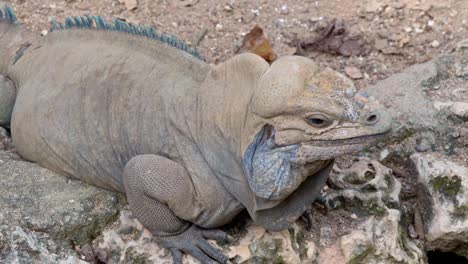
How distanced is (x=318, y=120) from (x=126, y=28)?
1.50 meters

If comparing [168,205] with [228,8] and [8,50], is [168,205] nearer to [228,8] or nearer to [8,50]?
[8,50]

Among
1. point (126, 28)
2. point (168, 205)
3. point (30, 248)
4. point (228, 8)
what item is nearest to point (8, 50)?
point (126, 28)

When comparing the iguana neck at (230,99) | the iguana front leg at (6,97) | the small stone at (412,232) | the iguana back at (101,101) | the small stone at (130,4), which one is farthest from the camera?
the small stone at (130,4)

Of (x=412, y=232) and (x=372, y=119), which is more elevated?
(x=372, y=119)

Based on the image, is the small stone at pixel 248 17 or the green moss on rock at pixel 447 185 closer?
the green moss on rock at pixel 447 185

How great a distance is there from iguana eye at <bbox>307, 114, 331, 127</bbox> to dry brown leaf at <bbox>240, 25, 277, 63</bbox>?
2502 millimetres

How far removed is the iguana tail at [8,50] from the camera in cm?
466

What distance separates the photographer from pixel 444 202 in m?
3.97

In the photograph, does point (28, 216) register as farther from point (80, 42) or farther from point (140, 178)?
point (80, 42)

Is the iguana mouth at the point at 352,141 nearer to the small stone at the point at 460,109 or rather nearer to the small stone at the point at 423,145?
the small stone at the point at 423,145

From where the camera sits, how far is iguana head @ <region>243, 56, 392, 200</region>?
9.98 ft

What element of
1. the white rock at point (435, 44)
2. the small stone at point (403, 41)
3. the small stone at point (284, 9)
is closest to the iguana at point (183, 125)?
the small stone at point (284, 9)

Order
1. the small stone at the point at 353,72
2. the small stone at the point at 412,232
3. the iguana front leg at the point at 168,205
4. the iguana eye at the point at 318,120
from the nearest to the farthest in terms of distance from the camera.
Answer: the iguana eye at the point at 318,120, the iguana front leg at the point at 168,205, the small stone at the point at 412,232, the small stone at the point at 353,72

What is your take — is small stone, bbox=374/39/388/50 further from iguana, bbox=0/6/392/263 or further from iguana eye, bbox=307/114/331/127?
iguana eye, bbox=307/114/331/127
